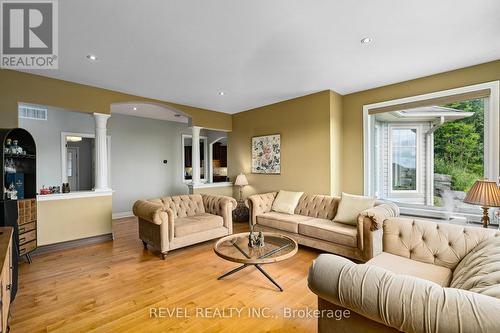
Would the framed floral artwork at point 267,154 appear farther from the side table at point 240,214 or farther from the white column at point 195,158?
the white column at point 195,158

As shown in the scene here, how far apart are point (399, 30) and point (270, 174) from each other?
342 cm

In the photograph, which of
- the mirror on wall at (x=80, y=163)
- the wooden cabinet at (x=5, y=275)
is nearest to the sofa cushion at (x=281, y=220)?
the wooden cabinet at (x=5, y=275)

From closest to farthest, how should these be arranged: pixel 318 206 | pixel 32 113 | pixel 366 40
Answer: pixel 366 40 < pixel 318 206 < pixel 32 113

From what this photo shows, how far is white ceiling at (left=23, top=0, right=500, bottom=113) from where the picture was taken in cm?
203

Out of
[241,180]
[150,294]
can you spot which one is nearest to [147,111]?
[241,180]

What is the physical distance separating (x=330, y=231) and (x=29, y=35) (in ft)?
13.6

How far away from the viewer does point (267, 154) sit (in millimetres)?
5258

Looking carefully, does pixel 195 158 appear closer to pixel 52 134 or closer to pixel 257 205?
pixel 257 205

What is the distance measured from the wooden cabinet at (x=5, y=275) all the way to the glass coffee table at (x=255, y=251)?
156 cm

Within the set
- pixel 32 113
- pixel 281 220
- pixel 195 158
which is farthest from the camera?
pixel 195 158

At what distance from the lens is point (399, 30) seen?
2354mm

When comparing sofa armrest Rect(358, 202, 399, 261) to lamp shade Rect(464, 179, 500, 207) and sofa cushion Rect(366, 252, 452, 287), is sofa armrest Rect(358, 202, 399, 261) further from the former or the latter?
lamp shade Rect(464, 179, 500, 207)

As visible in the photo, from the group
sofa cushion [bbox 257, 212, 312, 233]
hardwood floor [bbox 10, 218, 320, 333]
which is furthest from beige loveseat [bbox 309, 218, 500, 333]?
sofa cushion [bbox 257, 212, 312, 233]

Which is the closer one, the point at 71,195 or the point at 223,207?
the point at 71,195
